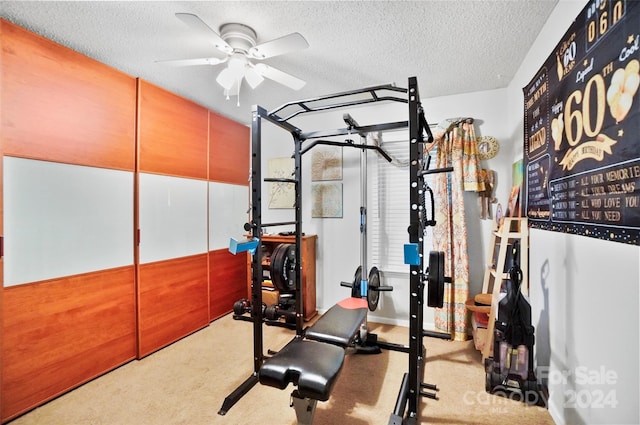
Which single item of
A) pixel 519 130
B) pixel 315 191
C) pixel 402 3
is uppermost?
pixel 402 3

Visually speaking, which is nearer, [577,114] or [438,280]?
[577,114]

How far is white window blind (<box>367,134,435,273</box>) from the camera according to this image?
10.5ft

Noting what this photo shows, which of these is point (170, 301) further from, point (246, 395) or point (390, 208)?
point (390, 208)

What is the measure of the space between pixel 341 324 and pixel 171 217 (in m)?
2.07

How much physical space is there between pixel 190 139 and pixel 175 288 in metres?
1.63

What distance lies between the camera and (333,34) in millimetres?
1968

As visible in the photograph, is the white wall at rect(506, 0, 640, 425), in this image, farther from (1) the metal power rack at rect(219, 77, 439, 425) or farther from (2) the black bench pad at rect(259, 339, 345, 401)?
(2) the black bench pad at rect(259, 339, 345, 401)

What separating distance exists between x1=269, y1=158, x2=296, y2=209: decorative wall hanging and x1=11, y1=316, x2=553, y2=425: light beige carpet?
1.86 m

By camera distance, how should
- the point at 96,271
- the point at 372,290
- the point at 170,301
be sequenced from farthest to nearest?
the point at 170,301, the point at 372,290, the point at 96,271

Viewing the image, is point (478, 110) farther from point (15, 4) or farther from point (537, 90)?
point (15, 4)

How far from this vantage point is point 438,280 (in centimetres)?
194

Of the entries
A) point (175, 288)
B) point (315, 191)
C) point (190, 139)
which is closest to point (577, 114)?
point (315, 191)

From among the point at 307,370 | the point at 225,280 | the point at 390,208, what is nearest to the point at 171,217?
the point at 225,280

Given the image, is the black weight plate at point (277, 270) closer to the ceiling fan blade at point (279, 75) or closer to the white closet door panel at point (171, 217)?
the white closet door panel at point (171, 217)
